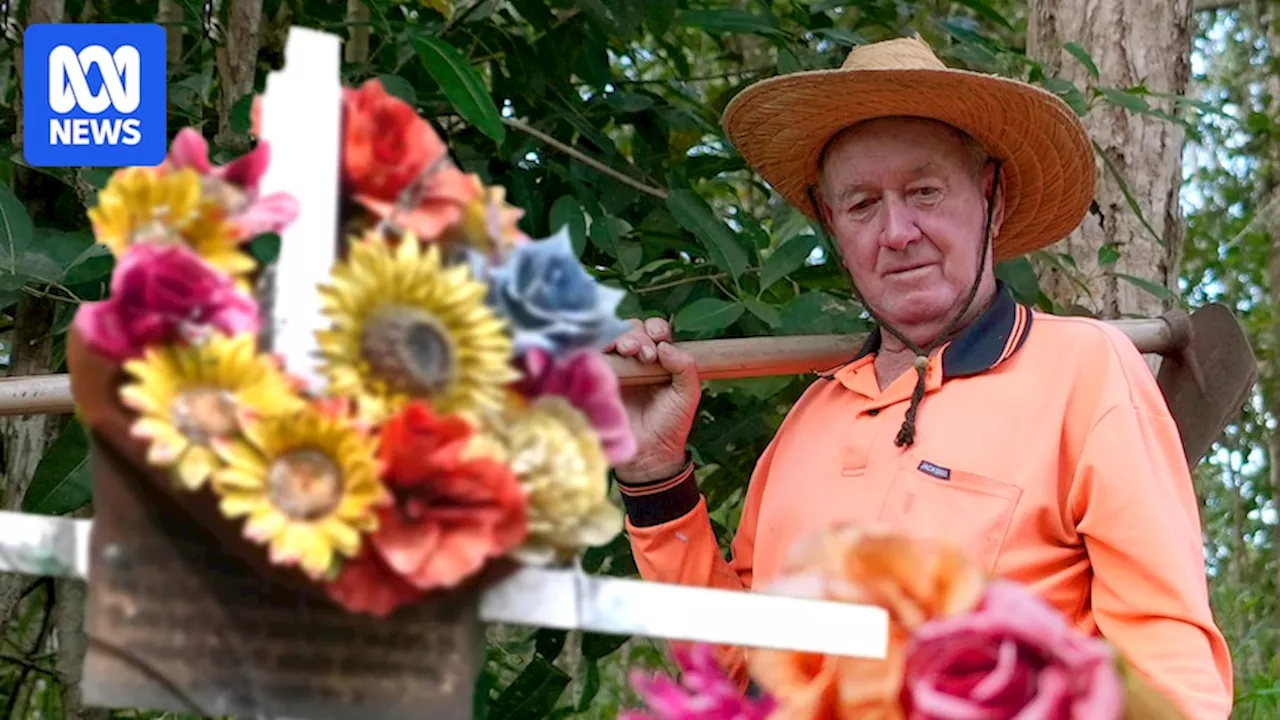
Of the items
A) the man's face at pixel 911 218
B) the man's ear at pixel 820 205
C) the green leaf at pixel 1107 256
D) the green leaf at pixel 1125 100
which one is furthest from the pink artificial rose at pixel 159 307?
the green leaf at pixel 1107 256

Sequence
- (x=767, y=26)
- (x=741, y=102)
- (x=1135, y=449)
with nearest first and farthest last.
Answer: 1. (x=1135, y=449)
2. (x=741, y=102)
3. (x=767, y=26)

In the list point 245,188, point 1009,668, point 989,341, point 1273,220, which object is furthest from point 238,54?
point 1273,220

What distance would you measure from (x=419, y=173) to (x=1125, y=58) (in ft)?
6.79

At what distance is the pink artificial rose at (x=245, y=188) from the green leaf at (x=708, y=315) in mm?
1033

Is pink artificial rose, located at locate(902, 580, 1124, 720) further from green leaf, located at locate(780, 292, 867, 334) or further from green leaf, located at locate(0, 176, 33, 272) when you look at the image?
green leaf, located at locate(0, 176, 33, 272)

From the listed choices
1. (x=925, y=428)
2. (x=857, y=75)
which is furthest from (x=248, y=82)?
(x=925, y=428)

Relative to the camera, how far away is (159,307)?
73cm

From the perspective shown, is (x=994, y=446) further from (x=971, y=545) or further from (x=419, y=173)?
(x=419, y=173)

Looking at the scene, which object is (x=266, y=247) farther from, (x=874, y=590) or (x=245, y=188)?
(x=874, y=590)

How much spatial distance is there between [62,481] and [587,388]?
1121 millimetres

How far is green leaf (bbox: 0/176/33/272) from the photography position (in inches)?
67.1

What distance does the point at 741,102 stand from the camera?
6.27ft

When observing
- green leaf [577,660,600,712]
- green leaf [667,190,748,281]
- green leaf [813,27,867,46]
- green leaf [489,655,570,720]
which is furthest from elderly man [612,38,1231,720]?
green leaf [577,660,600,712]

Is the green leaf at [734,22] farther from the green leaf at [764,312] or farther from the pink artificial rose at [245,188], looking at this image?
the pink artificial rose at [245,188]
